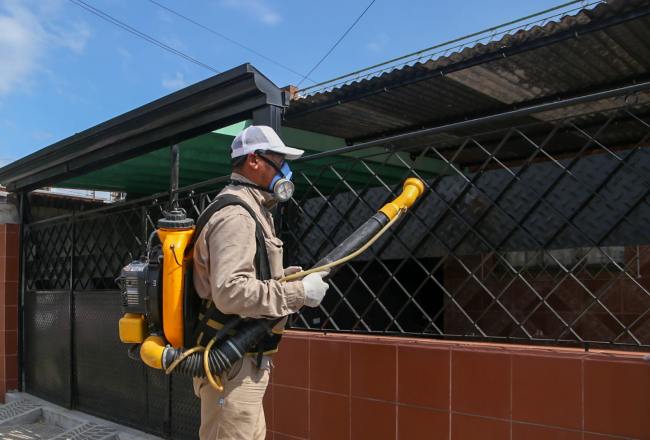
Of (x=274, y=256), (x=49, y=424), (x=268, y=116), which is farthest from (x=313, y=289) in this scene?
(x=49, y=424)

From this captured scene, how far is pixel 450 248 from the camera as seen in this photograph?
11.6 ft

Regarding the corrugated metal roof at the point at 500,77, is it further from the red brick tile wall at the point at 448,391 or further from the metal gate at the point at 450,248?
the red brick tile wall at the point at 448,391

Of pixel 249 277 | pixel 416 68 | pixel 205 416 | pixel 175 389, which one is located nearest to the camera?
pixel 249 277

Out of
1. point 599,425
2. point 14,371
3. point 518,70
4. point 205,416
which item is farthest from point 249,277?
point 14,371

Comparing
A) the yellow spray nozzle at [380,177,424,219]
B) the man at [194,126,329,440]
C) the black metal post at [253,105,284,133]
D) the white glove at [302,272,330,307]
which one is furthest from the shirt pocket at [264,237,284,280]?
the black metal post at [253,105,284,133]

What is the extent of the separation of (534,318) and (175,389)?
12.7 feet

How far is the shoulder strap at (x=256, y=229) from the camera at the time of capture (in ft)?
7.96

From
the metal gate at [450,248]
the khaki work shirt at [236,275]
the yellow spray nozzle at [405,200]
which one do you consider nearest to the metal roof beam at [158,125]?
the metal gate at [450,248]

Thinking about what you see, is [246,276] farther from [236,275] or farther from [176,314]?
[176,314]

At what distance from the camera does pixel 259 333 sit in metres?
2.43

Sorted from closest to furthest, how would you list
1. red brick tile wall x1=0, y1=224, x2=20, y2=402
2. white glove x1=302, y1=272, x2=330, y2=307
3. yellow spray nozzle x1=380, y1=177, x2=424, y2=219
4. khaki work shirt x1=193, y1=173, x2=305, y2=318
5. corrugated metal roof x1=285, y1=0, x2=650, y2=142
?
khaki work shirt x1=193, y1=173, x2=305, y2=318 → white glove x1=302, y1=272, x2=330, y2=307 → yellow spray nozzle x1=380, y1=177, x2=424, y2=219 → corrugated metal roof x1=285, y1=0, x2=650, y2=142 → red brick tile wall x1=0, y1=224, x2=20, y2=402

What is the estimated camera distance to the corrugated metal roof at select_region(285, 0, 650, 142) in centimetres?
371

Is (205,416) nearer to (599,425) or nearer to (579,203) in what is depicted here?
(599,425)

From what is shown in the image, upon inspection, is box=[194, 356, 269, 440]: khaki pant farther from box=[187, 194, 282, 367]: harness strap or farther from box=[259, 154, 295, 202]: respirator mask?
box=[259, 154, 295, 202]: respirator mask
